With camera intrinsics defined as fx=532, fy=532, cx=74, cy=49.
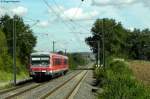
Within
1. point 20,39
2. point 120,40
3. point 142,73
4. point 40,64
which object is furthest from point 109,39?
point 40,64

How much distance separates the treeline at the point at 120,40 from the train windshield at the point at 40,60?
73160 millimetres

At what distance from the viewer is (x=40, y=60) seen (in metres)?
56.9

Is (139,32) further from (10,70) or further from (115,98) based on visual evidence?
(115,98)

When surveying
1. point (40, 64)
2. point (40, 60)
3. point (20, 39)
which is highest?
point (20, 39)

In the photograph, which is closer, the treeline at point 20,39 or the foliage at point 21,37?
the treeline at point 20,39

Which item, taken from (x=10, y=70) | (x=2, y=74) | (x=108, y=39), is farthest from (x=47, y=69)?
(x=108, y=39)

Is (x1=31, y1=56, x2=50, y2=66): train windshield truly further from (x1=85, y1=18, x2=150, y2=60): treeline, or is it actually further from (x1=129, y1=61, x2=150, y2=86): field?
(x1=85, y1=18, x2=150, y2=60): treeline

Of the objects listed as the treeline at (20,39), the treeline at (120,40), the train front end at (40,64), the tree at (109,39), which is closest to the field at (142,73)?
the train front end at (40,64)

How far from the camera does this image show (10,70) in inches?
3041

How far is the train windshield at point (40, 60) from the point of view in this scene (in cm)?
5678

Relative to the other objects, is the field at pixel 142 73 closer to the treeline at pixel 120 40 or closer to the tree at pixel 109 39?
the treeline at pixel 120 40

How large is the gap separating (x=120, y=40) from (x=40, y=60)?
103118mm

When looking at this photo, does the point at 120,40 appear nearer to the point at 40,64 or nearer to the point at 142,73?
the point at 142,73

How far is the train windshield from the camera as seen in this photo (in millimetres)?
56781
